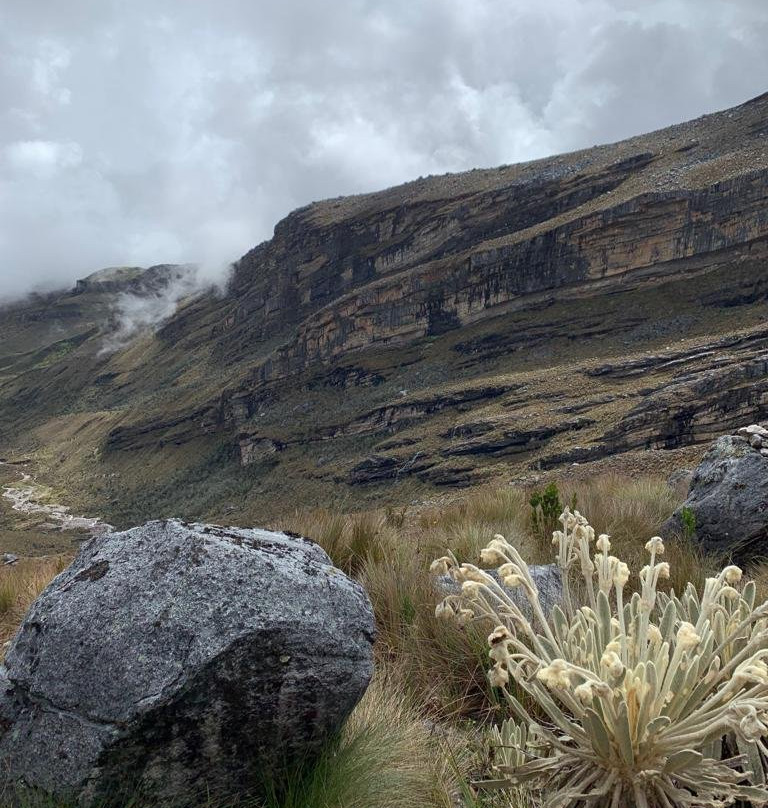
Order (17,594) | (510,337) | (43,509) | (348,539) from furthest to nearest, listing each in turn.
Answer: (43,509) → (510,337) → (348,539) → (17,594)

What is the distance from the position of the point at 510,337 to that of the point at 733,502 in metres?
60.3

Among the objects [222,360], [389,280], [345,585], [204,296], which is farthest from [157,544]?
[204,296]

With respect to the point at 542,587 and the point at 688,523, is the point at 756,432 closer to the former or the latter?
the point at 688,523

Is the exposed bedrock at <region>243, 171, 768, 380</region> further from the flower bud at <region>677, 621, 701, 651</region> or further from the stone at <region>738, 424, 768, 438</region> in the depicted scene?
the flower bud at <region>677, 621, 701, 651</region>

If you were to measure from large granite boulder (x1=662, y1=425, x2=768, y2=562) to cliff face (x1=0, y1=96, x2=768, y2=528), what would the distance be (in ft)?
69.1

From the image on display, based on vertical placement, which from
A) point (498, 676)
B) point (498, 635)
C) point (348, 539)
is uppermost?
point (348, 539)

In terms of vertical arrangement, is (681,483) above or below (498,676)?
above

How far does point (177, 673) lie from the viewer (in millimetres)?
1913

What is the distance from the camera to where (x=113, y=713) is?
6.22 ft

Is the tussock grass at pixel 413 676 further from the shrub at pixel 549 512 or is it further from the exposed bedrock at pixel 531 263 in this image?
the exposed bedrock at pixel 531 263

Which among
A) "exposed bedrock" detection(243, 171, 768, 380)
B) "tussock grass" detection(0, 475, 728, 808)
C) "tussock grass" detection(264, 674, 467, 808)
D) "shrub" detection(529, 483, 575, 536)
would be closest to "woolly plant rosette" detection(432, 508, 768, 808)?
"tussock grass" detection(0, 475, 728, 808)

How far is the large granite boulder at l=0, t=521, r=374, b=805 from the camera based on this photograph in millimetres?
1906

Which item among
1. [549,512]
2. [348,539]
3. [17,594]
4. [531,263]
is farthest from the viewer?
[531,263]

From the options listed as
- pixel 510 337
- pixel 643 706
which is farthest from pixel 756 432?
pixel 510 337
